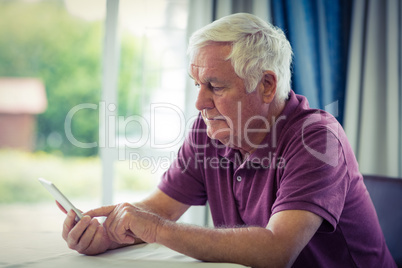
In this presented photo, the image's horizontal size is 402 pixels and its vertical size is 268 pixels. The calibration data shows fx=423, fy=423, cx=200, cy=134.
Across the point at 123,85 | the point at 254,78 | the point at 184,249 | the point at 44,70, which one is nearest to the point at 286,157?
the point at 254,78

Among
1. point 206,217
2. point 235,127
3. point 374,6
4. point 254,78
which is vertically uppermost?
point 374,6

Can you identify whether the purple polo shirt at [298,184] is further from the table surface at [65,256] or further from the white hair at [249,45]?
the table surface at [65,256]

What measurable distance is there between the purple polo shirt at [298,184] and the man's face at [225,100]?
66 millimetres

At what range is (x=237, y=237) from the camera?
0.94m

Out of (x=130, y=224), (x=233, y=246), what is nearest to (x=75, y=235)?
(x=130, y=224)

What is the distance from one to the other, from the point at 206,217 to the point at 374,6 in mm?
1370

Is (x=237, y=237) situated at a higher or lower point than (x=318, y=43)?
lower

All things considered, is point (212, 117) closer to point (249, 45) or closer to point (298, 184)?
point (249, 45)

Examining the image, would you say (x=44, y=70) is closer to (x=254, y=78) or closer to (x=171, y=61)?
(x=171, y=61)

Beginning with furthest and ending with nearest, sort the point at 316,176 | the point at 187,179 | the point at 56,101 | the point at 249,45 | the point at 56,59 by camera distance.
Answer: the point at 56,101, the point at 56,59, the point at 187,179, the point at 249,45, the point at 316,176

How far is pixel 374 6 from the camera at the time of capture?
6.84 feet

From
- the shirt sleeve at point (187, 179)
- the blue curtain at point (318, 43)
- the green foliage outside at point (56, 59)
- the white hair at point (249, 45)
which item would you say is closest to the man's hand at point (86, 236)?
the shirt sleeve at point (187, 179)

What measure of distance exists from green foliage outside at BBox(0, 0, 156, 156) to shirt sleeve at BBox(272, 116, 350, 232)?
4.76 metres

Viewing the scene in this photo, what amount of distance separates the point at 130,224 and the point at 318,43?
5.08ft
